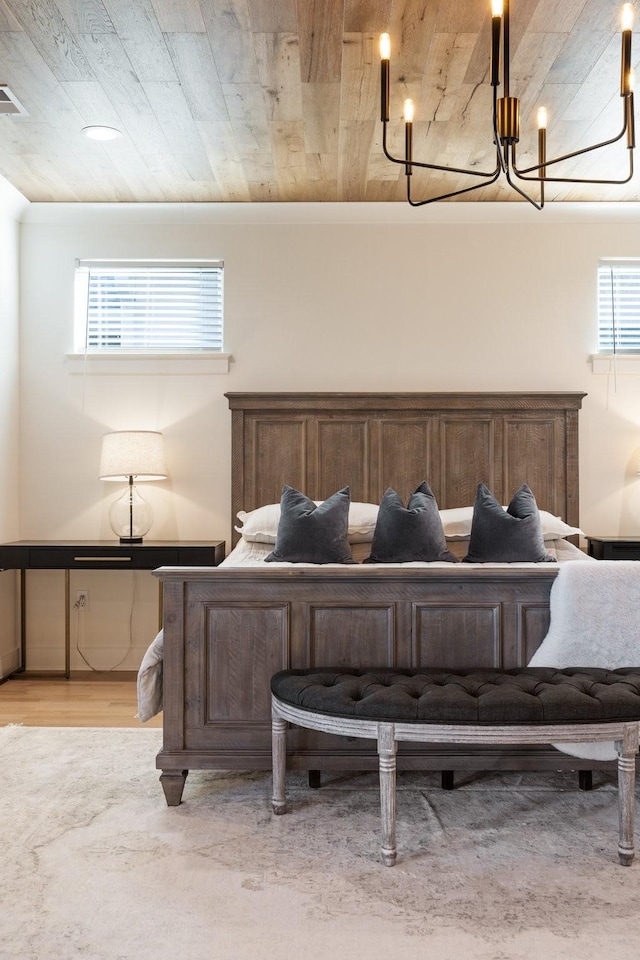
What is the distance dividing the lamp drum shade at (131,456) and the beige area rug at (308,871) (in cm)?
176

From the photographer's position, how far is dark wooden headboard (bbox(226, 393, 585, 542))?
4434 millimetres

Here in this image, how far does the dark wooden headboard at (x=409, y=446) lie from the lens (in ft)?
14.5

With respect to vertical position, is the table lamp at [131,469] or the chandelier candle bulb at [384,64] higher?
the chandelier candle bulb at [384,64]

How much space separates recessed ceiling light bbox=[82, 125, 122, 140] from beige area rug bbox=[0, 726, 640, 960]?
2828mm

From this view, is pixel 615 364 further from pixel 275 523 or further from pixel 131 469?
pixel 131 469

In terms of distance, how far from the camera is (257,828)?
7.79 feet

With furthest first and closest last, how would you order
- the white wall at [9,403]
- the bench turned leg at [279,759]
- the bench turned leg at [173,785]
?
1. the white wall at [9,403]
2. the bench turned leg at [173,785]
3. the bench turned leg at [279,759]

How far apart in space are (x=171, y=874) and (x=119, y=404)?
10.0ft

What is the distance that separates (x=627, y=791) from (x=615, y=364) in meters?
3.02

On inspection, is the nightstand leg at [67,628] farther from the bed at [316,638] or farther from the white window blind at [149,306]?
A: the bed at [316,638]

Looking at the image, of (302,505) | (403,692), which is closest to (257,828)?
(403,692)

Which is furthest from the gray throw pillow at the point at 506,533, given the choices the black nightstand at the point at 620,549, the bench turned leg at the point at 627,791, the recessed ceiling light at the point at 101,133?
the recessed ceiling light at the point at 101,133

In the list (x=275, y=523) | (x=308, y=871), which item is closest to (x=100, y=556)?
(x=275, y=523)

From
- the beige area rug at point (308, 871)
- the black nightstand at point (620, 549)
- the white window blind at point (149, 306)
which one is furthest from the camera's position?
the white window blind at point (149, 306)
